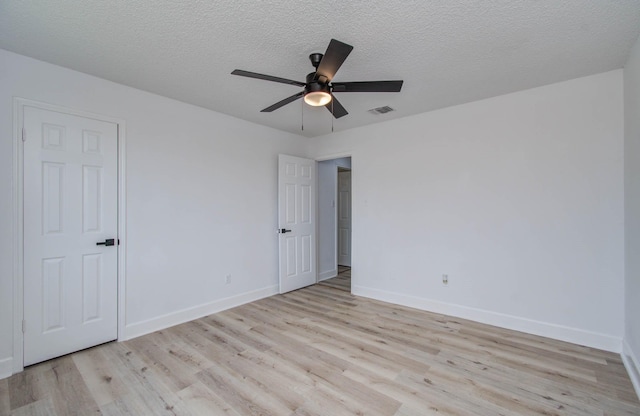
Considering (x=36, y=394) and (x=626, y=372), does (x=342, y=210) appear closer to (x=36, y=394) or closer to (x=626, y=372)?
(x=626, y=372)

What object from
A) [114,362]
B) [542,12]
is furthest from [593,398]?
[114,362]

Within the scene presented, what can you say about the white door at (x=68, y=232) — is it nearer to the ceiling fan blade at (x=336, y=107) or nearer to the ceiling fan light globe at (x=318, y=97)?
the ceiling fan light globe at (x=318, y=97)

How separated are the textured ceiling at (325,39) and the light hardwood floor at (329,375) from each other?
2610 millimetres

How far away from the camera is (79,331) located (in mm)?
2607

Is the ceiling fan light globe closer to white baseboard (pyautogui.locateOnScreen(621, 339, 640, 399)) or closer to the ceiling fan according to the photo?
the ceiling fan

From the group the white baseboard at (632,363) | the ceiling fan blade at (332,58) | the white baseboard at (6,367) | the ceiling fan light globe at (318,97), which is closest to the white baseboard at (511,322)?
the white baseboard at (632,363)

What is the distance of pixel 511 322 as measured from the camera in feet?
9.99

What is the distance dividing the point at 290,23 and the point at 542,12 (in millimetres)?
1657

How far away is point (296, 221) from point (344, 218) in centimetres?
222

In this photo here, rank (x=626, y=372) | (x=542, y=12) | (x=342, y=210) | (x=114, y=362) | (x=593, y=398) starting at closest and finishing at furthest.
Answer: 1. (x=542, y=12)
2. (x=593, y=398)
3. (x=626, y=372)
4. (x=114, y=362)
5. (x=342, y=210)

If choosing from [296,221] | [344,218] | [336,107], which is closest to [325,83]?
[336,107]

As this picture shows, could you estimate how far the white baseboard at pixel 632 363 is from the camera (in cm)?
204

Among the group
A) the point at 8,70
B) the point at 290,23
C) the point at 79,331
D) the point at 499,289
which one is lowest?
the point at 79,331

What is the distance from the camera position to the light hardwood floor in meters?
1.89
